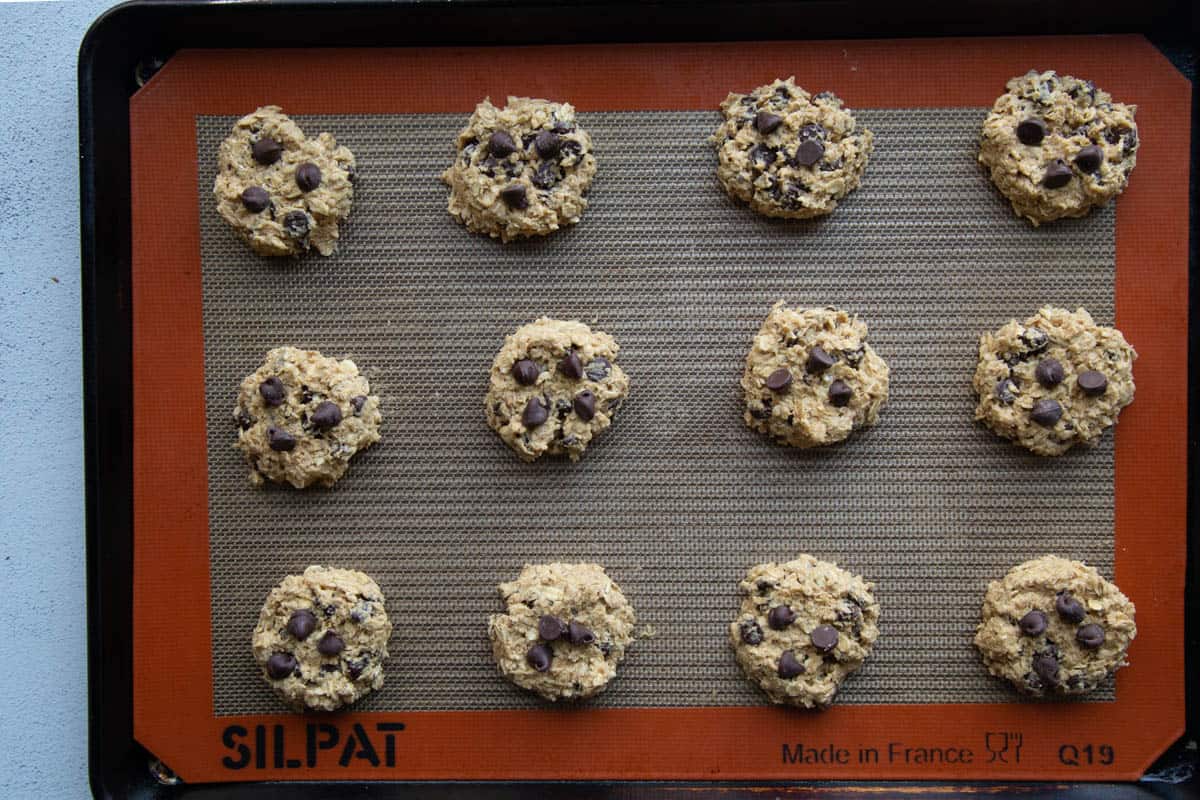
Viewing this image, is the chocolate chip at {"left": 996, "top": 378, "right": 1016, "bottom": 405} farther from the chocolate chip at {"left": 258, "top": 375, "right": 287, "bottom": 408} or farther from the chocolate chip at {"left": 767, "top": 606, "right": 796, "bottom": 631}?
the chocolate chip at {"left": 258, "top": 375, "right": 287, "bottom": 408}

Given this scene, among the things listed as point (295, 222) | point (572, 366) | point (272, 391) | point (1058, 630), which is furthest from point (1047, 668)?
point (295, 222)

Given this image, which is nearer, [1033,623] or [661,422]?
[1033,623]

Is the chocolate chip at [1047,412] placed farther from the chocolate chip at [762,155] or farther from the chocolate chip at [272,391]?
the chocolate chip at [272,391]

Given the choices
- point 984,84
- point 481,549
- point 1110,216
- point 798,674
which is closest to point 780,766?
point 798,674

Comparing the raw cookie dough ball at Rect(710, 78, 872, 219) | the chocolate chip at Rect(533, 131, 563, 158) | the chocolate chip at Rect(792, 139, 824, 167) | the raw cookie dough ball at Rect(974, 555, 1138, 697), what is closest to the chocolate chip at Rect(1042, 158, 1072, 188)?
the raw cookie dough ball at Rect(710, 78, 872, 219)

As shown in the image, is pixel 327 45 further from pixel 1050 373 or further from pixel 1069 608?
pixel 1069 608

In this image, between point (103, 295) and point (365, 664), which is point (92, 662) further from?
point (103, 295)
